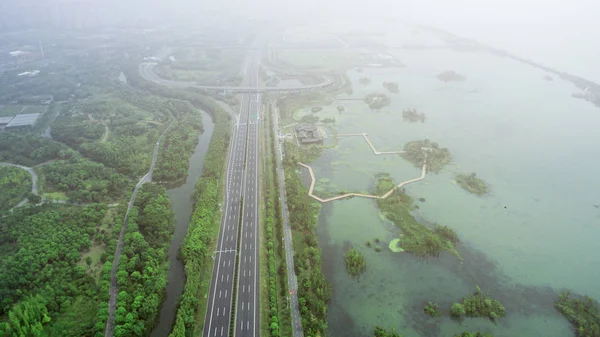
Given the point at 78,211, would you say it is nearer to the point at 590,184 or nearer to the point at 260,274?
the point at 260,274

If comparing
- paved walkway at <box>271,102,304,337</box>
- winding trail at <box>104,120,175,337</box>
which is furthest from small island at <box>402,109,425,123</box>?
winding trail at <box>104,120,175,337</box>

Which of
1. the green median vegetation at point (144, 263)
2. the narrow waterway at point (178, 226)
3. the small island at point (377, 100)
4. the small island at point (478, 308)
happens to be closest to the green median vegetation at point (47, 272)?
the green median vegetation at point (144, 263)

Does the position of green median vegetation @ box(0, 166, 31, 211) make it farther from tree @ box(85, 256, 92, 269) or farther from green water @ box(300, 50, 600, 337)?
green water @ box(300, 50, 600, 337)

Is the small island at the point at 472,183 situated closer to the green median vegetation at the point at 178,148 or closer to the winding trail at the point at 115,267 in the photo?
the green median vegetation at the point at 178,148

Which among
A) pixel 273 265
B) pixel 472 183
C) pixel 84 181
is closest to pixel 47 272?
pixel 84 181

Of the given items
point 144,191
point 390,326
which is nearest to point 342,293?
point 390,326
